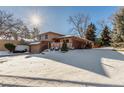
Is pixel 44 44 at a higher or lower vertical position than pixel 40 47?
higher

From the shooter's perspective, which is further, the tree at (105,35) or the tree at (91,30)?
the tree at (105,35)

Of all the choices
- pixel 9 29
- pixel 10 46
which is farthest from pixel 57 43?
pixel 9 29

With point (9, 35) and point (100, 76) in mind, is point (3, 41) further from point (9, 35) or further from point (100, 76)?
point (100, 76)

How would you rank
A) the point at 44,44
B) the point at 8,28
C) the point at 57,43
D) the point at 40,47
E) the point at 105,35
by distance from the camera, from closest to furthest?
1. the point at 105,35
2. the point at 57,43
3. the point at 44,44
4. the point at 40,47
5. the point at 8,28

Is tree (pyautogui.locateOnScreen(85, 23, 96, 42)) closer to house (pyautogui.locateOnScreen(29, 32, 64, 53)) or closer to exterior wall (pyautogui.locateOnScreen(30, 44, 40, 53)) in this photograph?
house (pyautogui.locateOnScreen(29, 32, 64, 53))

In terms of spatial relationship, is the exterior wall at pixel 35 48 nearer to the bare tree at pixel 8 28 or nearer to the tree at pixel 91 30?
the bare tree at pixel 8 28

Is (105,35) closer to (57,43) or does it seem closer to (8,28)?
(57,43)

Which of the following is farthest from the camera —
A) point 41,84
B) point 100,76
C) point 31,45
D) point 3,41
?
point 31,45

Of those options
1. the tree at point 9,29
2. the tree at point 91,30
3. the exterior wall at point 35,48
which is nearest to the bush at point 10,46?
the tree at point 9,29

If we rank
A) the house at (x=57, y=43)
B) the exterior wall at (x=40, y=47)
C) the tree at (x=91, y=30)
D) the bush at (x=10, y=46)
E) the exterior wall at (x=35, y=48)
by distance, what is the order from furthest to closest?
the exterior wall at (x=35, y=48), the exterior wall at (x=40, y=47), the bush at (x=10, y=46), the house at (x=57, y=43), the tree at (x=91, y=30)

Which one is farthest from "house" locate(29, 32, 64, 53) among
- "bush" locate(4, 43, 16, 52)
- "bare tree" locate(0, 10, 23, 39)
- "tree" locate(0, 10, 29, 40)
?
"bush" locate(4, 43, 16, 52)
